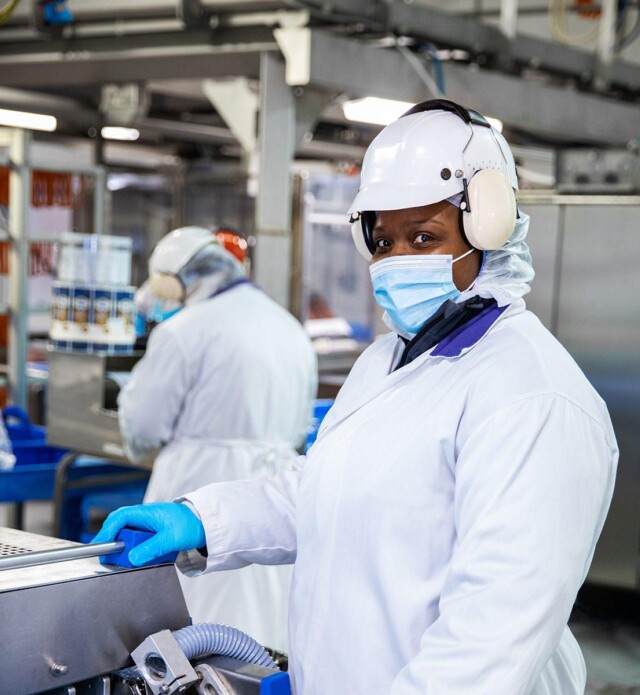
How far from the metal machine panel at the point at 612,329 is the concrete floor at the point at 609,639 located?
9.3 inches

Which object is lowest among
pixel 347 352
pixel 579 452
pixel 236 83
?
pixel 347 352

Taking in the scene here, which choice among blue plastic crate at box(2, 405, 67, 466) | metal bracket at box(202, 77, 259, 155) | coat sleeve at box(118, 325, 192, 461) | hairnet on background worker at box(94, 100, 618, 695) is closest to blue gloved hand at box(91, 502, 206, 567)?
hairnet on background worker at box(94, 100, 618, 695)

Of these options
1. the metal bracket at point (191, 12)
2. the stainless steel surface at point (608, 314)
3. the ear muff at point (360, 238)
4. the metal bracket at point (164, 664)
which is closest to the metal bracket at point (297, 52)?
the metal bracket at point (191, 12)

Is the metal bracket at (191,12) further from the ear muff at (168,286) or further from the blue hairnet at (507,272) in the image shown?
the blue hairnet at (507,272)

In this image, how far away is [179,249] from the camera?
3.41 m

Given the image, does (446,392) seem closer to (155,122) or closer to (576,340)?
(576,340)

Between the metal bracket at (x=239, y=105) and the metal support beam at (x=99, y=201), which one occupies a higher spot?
the metal bracket at (x=239, y=105)

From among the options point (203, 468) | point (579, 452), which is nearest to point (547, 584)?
point (579, 452)

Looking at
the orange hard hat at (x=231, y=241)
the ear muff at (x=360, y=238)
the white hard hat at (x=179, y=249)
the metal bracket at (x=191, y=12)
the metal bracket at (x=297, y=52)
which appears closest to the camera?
the ear muff at (x=360, y=238)

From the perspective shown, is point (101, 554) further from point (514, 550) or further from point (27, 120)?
point (27, 120)

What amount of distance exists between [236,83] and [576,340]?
1812 millimetres

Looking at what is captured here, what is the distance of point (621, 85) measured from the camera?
582cm

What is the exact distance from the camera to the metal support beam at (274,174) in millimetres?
3881

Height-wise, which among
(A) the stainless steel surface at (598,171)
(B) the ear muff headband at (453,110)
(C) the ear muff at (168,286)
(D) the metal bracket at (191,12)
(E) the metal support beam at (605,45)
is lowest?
(C) the ear muff at (168,286)
